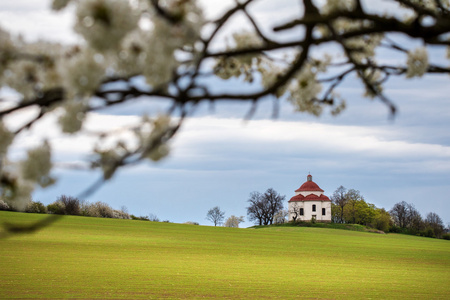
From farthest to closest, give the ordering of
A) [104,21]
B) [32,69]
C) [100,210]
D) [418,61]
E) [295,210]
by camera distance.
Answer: [295,210], [100,210], [418,61], [32,69], [104,21]

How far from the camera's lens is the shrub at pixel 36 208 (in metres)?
39.3

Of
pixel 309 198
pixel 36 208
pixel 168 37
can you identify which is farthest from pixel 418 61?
pixel 309 198

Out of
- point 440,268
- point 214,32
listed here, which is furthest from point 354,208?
point 214,32

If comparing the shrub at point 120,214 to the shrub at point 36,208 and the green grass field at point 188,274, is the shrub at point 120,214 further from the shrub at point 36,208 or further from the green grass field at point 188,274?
the green grass field at point 188,274

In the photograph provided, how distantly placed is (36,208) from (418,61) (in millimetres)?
42506

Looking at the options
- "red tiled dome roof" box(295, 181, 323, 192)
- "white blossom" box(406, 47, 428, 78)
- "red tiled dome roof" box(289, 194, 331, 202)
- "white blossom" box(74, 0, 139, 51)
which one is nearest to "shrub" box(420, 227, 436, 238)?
"red tiled dome roof" box(289, 194, 331, 202)

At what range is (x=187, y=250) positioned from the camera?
23.5 meters

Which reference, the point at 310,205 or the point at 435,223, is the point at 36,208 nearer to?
the point at 310,205

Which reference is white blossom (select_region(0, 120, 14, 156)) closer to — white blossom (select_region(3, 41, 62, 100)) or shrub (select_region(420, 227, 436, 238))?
white blossom (select_region(3, 41, 62, 100))

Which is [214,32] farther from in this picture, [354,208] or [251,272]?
[354,208]

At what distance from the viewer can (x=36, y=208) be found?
39.8 metres

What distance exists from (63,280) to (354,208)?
63.9 m

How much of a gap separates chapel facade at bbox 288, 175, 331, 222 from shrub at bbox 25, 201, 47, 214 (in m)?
40.7

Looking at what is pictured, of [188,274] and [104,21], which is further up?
[104,21]
